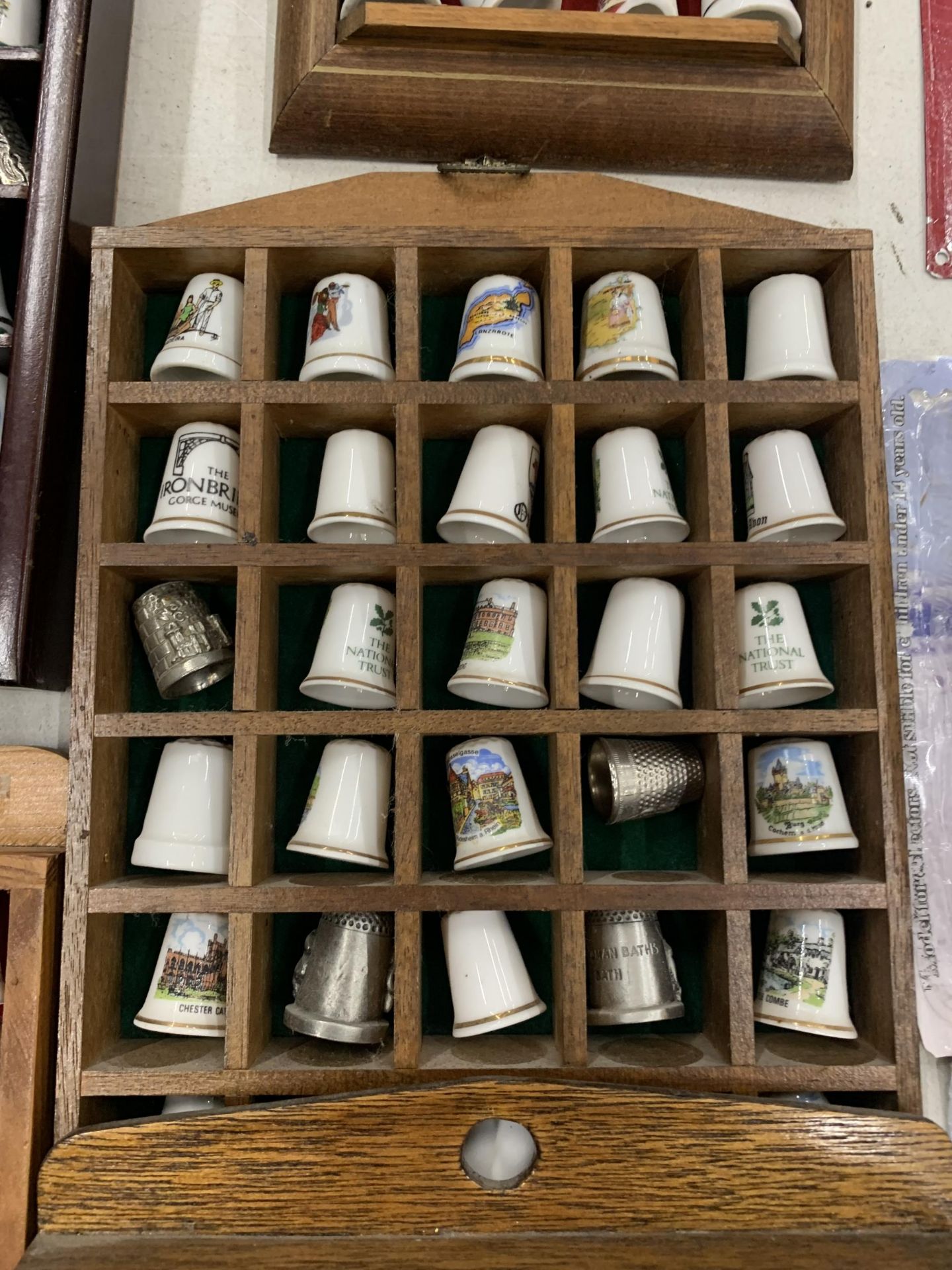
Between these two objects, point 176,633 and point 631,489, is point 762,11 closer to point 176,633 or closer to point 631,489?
point 631,489

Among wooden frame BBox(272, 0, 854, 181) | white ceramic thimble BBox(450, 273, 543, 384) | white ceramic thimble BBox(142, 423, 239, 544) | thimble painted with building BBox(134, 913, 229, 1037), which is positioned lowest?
thimble painted with building BBox(134, 913, 229, 1037)

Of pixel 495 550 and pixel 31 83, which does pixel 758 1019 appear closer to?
pixel 495 550

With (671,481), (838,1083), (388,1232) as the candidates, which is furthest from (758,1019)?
(671,481)

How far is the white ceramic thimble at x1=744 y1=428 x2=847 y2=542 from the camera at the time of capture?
68cm

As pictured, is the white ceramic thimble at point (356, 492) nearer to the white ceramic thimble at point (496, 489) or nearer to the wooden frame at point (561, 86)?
the white ceramic thimble at point (496, 489)

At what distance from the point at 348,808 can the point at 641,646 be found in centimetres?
23

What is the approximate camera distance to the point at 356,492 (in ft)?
2.26

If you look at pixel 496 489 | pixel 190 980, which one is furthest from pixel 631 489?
pixel 190 980

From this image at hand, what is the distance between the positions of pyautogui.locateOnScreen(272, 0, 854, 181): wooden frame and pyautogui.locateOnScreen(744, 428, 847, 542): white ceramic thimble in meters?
0.25

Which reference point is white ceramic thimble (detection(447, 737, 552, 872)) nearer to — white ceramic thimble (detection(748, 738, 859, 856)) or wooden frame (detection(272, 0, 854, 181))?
white ceramic thimble (detection(748, 738, 859, 856))

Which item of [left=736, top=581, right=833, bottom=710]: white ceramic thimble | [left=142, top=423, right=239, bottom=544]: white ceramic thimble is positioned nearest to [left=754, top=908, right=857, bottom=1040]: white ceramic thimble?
[left=736, top=581, right=833, bottom=710]: white ceramic thimble

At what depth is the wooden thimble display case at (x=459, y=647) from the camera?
0.63 meters

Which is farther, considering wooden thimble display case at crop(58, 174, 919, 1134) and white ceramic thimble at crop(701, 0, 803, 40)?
white ceramic thimble at crop(701, 0, 803, 40)

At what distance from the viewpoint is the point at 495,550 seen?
657mm
